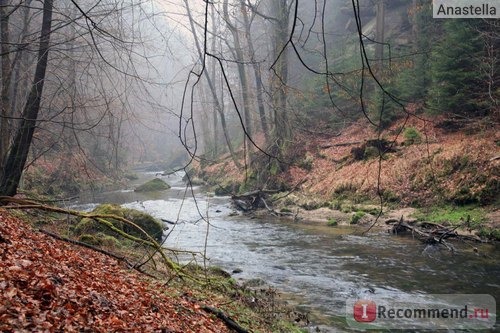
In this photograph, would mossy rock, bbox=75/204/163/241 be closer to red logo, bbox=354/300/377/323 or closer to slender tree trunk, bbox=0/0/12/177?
slender tree trunk, bbox=0/0/12/177

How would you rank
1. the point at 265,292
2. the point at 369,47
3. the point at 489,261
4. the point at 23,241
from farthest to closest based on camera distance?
1. the point at 369,47
2. the point at 489,261
3. the point at 265,292
4. the point at 23,241

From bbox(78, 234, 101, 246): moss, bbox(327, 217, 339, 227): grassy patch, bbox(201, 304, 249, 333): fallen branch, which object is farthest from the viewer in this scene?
bbox(327, 217, 339, 227): grassy patch

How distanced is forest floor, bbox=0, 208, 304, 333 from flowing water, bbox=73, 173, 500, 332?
2.91 feet

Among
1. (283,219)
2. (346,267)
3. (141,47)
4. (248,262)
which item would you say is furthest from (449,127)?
(141,47)

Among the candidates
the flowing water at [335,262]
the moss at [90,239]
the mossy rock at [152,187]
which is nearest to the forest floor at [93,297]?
the flowing water at [335,262]

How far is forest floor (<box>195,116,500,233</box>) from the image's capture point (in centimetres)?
1213

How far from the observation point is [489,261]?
908 centimetres

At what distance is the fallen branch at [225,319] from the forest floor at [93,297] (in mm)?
35

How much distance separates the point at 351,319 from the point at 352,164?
12248mm

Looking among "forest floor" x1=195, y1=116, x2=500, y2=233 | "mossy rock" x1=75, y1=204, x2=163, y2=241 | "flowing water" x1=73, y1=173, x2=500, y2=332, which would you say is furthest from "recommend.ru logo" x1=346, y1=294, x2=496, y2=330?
"mossy rock" x1=75, y1=204, x2=163, y2=241

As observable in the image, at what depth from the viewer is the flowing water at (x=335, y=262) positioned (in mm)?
7688

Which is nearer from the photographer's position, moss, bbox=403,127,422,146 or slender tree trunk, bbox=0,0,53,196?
slender tree trunk, bbox=0,0,53,196

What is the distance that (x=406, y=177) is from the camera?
14836 millimetres

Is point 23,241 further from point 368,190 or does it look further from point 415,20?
point 415,20
